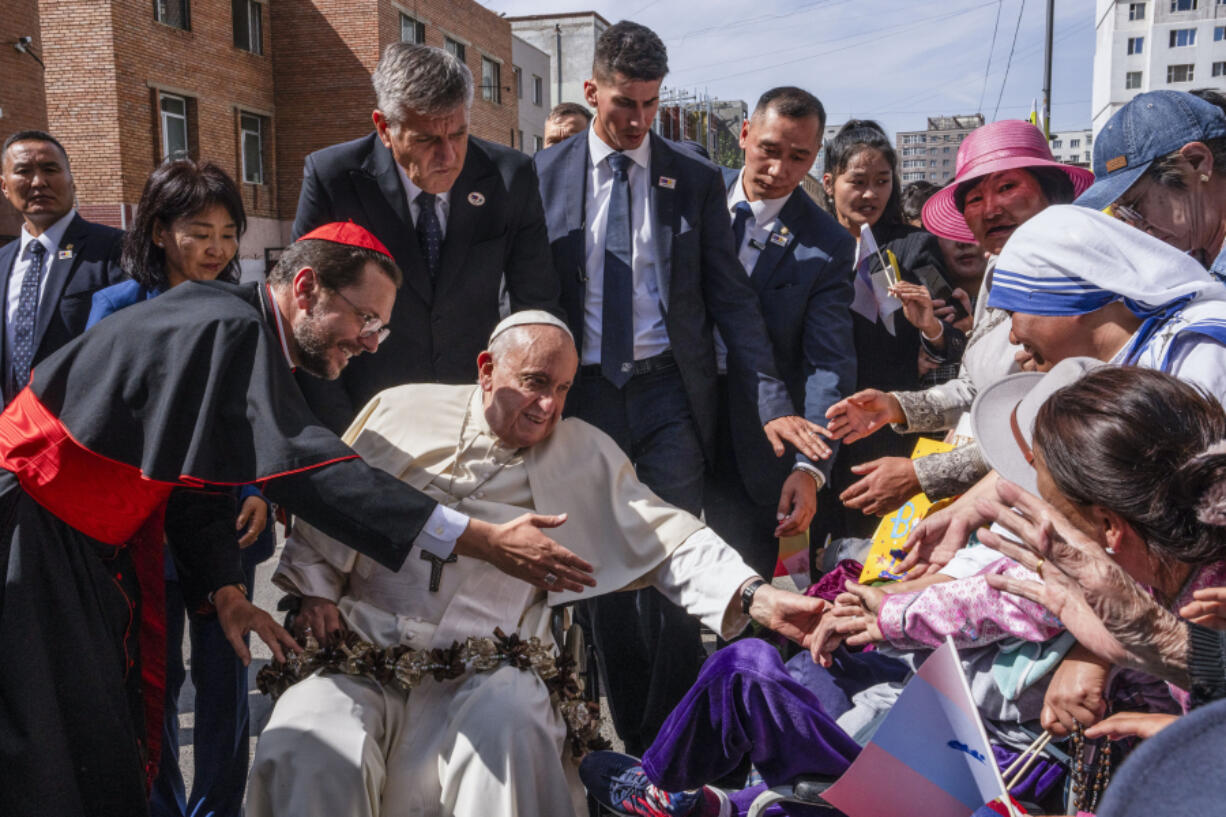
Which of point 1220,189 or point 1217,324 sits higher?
point 1220,189

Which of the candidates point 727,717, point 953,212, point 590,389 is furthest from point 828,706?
point 953,212

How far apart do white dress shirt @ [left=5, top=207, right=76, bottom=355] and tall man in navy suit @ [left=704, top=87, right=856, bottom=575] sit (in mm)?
2776

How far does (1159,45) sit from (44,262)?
278 feet

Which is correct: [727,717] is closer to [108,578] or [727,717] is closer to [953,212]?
[108,578]

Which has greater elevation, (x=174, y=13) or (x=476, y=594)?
(x=174, y=13)

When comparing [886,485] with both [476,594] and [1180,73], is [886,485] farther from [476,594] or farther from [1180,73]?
[1180,73]

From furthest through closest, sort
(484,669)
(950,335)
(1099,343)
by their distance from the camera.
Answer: (950,335) → (484,669) → (1099,343)

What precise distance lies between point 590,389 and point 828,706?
4.92 ft

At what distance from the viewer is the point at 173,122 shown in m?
22.4

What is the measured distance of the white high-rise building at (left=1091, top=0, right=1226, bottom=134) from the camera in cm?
7219

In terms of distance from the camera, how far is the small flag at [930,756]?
1.83 meters

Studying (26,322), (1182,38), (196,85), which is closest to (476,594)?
(26,322)

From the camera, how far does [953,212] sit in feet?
13.1

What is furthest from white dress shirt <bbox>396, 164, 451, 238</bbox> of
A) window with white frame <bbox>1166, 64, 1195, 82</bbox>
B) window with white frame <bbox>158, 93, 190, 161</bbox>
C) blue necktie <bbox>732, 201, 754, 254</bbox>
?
window with white frame <bbox>1166, 64, 1195, 82</bbox>
